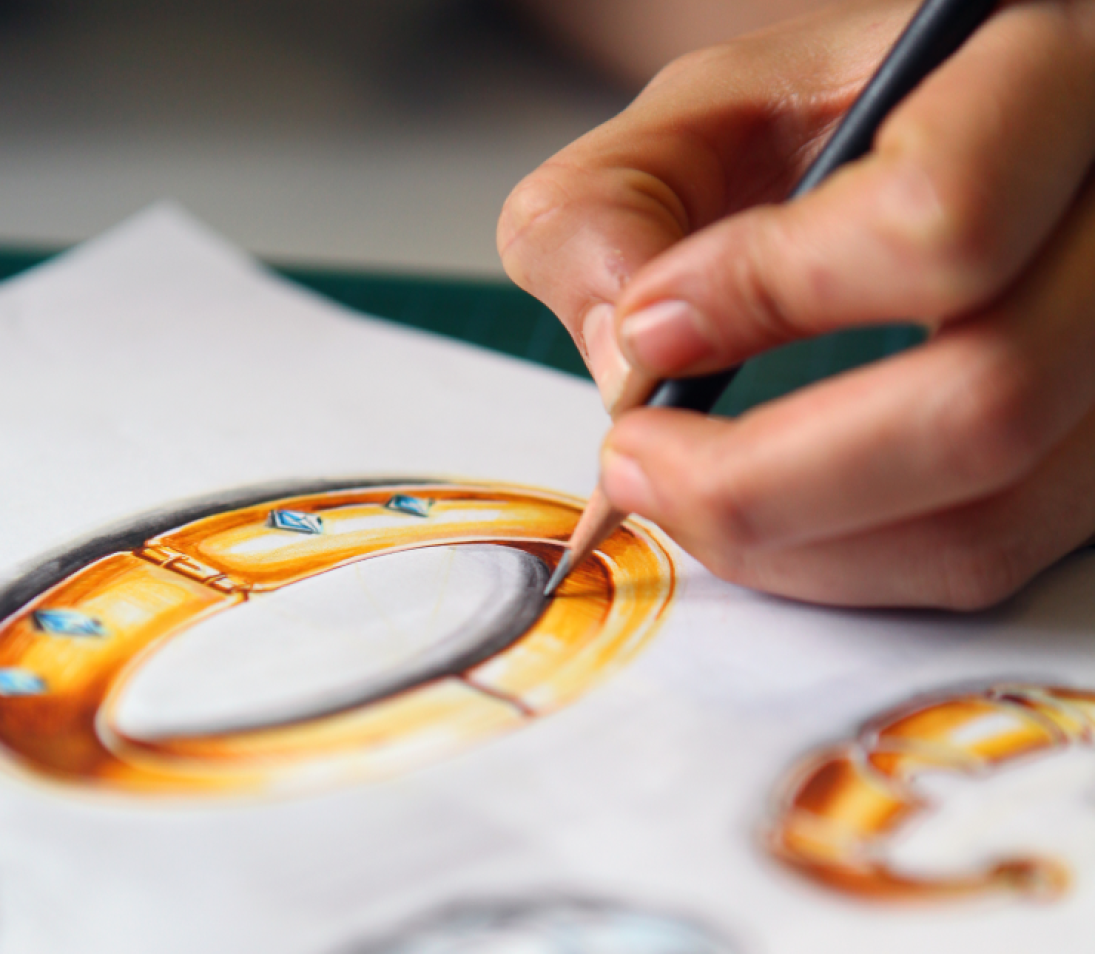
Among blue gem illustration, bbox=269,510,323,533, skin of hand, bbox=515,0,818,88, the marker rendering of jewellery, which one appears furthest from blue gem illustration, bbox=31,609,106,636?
skin of hand, bbox=515,0,818,88

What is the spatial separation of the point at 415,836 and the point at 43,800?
0.14 meters

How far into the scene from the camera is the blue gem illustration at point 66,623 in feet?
1.63

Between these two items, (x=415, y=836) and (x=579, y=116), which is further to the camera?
(x=579, y=116)

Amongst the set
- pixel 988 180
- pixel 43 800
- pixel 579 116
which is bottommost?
pixel 43 800

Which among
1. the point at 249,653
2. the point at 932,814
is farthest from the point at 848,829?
the point at 249,653

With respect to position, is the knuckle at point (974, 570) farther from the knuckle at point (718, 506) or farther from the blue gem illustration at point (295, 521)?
the blue gem illustration at point (295, 521)

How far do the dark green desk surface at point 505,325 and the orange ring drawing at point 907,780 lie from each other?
40 cm

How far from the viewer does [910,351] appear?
44 cm

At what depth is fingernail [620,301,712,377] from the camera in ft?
1.42

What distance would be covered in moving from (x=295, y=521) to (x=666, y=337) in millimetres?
252

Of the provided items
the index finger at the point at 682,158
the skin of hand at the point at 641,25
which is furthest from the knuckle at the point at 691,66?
the skin of hand at the point at 641,25

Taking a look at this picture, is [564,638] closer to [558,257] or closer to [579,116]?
[558,257]

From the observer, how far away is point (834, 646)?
18.9 inches

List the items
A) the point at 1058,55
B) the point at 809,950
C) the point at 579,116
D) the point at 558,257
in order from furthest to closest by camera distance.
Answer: the point at 579,116 → the point at 558,257 → the point at 1058,55 → the point at 809,950
